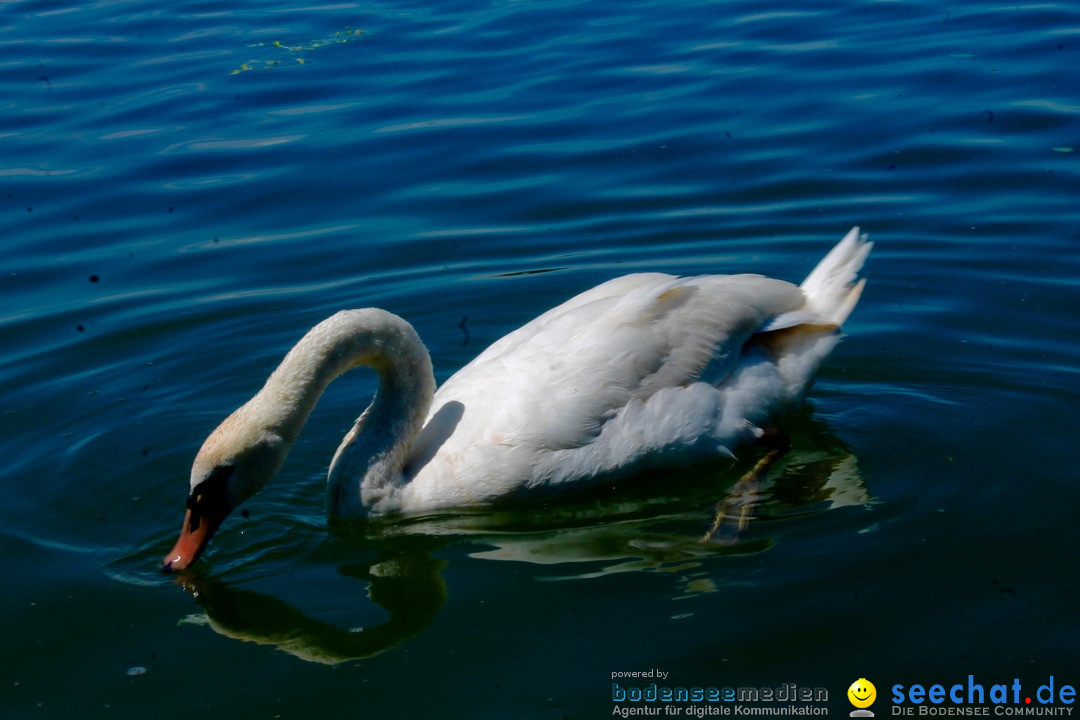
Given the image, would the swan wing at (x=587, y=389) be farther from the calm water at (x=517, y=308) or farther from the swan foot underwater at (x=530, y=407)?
the calm water at (x=517, y=308)

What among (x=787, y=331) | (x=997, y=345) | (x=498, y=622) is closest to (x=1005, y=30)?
(x=997, y=345)

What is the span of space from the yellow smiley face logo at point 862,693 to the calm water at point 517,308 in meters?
0.04

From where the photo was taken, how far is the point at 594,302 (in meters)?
6.68

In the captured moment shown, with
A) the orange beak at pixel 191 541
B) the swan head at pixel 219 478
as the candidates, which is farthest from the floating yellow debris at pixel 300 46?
the orange beak at pixel 191 541

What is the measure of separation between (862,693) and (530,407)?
85.0 inches

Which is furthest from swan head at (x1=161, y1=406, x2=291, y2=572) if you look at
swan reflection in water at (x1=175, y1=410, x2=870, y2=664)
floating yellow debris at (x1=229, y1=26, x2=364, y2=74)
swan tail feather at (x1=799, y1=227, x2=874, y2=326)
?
floating yellow debris at (x1=229, y1=26, x2=364, y2=74)

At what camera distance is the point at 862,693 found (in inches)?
183

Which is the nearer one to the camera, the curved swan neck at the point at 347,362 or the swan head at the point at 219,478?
the swan head at the point at 219,478

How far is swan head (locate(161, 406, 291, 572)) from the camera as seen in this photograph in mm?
5863

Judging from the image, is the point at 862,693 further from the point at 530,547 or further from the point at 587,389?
the point at 587,389

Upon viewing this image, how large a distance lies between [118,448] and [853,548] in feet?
12.7

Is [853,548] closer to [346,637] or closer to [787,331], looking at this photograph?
[787,331]

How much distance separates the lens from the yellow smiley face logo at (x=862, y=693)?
461 centimetres

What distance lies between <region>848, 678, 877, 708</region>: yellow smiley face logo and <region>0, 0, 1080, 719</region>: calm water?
1.7 inches
